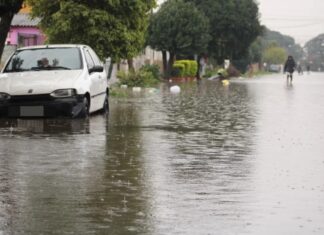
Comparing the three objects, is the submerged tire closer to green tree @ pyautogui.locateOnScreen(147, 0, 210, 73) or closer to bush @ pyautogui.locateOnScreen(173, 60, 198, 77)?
bush @ pyautogui.locateOnScreen(173, 60, 198, 77)

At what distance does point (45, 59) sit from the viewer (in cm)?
1653

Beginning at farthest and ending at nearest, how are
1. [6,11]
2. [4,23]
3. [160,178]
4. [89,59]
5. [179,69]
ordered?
[179,69]
[4,23]
[6,11]
[89,59]
[160,178]

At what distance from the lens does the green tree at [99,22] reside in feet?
81.9

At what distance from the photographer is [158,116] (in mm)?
17922

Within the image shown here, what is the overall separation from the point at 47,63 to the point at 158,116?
2.89 metres

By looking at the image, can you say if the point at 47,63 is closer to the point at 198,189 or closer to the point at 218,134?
the point at 218,134

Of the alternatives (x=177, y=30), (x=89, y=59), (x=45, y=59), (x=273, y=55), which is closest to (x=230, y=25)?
(x=177, y=30)

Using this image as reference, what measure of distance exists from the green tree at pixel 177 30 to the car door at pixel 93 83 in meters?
40.6

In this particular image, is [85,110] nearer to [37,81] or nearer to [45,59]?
[37,81]

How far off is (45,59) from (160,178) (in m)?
8.47

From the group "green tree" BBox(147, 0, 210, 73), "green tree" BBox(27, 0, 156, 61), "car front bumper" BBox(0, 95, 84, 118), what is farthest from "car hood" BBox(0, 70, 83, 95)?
"green tree" BBox(147, 0, 210, 73)

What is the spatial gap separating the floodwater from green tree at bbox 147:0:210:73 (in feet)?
141

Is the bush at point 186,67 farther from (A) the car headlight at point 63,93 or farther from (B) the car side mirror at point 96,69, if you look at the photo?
(A) the car headlight at point 63,93

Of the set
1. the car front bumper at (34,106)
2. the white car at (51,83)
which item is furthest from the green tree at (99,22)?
the car front bumper at (34,106)
